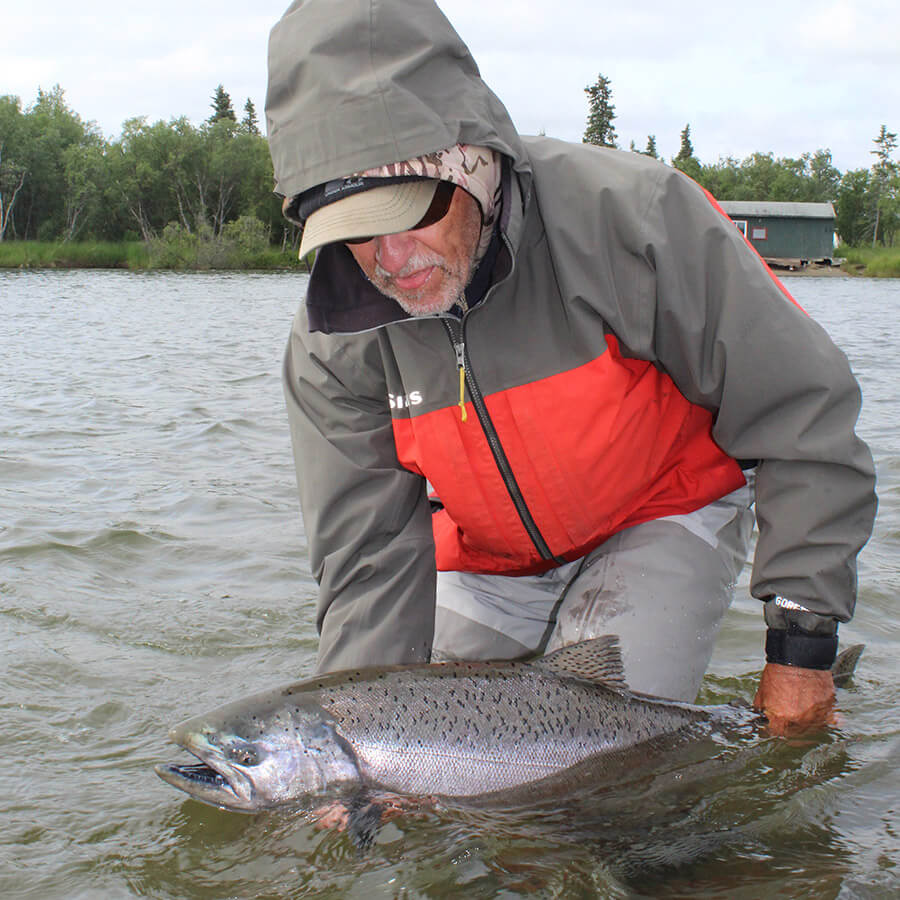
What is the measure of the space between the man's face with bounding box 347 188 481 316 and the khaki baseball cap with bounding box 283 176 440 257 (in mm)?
166

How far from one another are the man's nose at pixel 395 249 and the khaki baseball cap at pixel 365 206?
174mm

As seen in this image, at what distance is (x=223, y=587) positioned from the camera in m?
5.45

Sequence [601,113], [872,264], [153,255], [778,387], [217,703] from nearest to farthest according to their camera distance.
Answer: [778,387] → [217,703] → [872,264] → [153,255] → [601,113]

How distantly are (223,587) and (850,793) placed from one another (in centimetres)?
330

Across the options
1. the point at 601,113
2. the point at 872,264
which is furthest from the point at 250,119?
the point at 872,264

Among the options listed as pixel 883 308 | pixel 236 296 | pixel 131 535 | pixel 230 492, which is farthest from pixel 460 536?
pixel 236 296

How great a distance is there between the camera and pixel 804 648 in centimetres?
312

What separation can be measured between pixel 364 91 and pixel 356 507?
1.46m

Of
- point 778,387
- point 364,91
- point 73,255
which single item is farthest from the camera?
point 73,255

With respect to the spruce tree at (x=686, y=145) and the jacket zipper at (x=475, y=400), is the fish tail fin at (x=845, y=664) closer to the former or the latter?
the jacket zipper at (x=475, y=400)

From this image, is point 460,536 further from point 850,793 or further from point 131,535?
point 131,535

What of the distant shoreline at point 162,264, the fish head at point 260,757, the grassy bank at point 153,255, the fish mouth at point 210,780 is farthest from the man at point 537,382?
the grassy bank at point 153,255

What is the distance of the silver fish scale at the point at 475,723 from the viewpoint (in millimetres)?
2869

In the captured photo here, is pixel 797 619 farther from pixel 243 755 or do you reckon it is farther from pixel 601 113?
pixel 601 113
